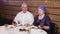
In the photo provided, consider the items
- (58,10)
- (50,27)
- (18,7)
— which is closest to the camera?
(50,27)

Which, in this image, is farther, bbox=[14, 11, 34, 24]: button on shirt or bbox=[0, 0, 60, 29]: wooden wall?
bbox=[0, 0, 60, 29]: wooden wall

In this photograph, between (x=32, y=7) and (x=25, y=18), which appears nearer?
(x=25, y=18)

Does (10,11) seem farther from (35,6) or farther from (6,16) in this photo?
(35,6)

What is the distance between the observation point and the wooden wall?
4348mm

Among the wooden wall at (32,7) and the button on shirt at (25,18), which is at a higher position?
the wooden wall at (32,7)

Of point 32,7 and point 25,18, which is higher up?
point 32,7

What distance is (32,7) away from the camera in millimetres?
4586

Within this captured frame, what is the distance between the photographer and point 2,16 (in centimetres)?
495

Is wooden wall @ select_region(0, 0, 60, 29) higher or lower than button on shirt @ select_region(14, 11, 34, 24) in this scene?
higher

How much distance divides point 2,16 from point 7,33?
234 cm

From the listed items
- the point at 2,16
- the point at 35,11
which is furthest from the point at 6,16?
the point at 35,11

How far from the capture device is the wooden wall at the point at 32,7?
4348mm

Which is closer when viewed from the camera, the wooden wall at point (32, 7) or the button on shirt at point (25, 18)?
the button on shirt at point (25, 18)

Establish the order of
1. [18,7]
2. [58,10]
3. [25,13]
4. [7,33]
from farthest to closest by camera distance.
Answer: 1. [18,7]
2. [58,10]
3. [25,13]
4. [7,33]
